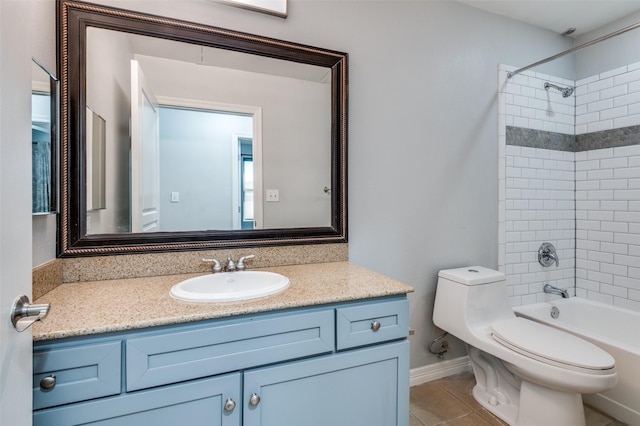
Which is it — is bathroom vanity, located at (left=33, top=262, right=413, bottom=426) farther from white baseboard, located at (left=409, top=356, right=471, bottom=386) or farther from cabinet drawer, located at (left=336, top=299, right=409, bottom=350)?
white baseboard, located at (left=409, top=356, right=471, bottom=386)

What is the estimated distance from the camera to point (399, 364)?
1268 millimetres

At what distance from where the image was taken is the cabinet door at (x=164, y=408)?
0.84 m

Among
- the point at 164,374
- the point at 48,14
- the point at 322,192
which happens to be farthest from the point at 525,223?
the point at 48,14

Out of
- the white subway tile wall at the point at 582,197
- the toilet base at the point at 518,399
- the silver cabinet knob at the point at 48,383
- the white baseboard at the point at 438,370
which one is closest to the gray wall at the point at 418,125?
the white baseboard at the point at 438,370

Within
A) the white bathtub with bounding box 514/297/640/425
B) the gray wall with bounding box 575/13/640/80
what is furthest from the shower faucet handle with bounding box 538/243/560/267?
the gray wall with bounding box 575/13/640/80

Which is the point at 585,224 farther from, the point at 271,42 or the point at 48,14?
the point at 48,14

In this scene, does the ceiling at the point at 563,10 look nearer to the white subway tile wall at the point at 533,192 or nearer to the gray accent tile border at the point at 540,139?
the white subway tile wall at the point at 533,192

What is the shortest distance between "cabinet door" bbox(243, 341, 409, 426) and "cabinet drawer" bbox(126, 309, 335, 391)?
0.05 metres

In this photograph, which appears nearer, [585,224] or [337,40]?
[337,40]

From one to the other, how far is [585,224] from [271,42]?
2.64 metres

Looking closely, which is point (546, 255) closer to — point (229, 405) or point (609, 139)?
point (609, 139)

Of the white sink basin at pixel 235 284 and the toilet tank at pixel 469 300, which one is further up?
the white sink basin at pixel 235 284

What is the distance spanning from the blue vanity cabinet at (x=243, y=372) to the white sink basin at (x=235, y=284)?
0.11 meters

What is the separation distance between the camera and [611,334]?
2174mm
